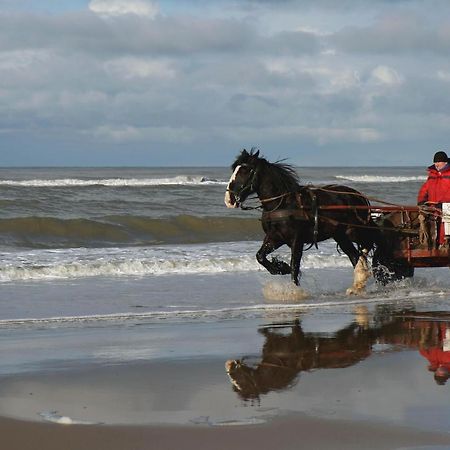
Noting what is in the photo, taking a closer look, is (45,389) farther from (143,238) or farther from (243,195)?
(143,238)

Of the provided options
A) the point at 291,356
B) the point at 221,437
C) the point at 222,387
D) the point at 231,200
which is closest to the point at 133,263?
the point at 231,200

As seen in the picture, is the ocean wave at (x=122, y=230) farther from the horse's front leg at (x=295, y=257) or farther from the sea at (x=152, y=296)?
the horse's front leg at (x=295, y=257)

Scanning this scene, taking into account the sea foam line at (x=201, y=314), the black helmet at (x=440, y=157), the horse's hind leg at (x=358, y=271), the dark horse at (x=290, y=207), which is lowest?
the sea foam line at (x=201, y=314)

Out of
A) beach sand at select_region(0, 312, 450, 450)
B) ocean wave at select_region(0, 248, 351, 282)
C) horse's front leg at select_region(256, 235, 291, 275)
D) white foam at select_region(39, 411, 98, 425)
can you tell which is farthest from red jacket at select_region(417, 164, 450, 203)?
white foam at select_region(39, 411, 98, 425)

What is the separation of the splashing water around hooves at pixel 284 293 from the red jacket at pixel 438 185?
7.13 ft

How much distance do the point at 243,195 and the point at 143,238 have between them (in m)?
11.9

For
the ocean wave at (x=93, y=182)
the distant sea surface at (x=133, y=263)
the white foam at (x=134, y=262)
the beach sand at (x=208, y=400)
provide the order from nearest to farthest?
the beach sand at (x=208, y=400) → the distant sea surface at (x=133, y=263) → the white foam at (x=134, y=262) → the ocean wave at (x=93, y=182)

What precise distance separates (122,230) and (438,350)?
1698 centimetres

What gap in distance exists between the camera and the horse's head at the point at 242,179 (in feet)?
39.6

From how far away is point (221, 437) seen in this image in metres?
5.56

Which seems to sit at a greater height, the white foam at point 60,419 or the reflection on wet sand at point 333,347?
the white foam at point 60,419

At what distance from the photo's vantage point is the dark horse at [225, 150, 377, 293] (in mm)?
12180

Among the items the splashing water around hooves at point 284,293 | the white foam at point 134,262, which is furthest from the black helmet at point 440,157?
the white foam at point 134,262

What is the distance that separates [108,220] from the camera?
→ 25.7 meters
